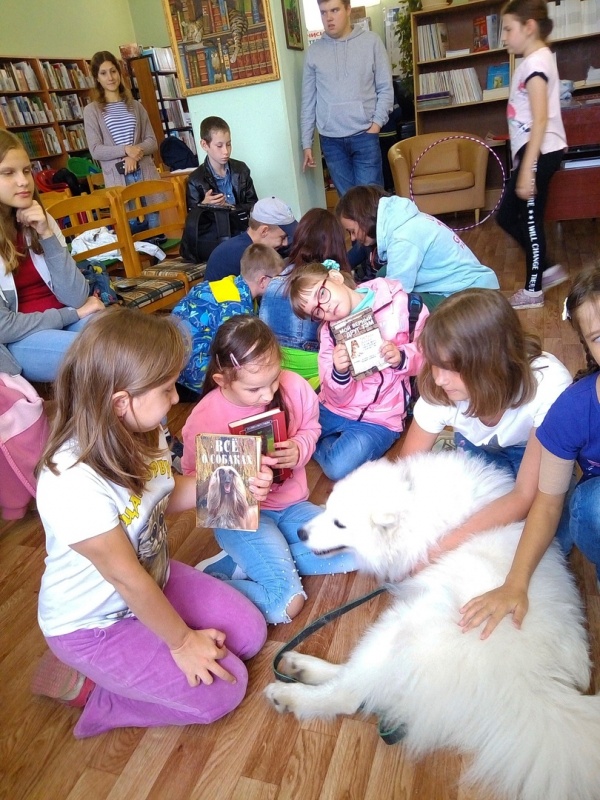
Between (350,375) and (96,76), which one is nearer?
(350,375)

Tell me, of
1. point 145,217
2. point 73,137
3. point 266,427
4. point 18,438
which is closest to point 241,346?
point 266,427

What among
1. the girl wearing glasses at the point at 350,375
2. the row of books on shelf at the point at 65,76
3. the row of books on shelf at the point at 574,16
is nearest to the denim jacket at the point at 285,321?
the girl wearing glasses at the point at 350,375

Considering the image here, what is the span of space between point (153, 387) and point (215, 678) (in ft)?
2.21

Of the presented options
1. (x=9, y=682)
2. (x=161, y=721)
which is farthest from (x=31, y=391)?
(x=161, y=721)

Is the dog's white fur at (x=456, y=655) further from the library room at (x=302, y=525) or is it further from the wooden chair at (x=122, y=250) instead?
the wooden chair at (x=122, y=250)

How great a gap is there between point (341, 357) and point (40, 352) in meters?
1.13

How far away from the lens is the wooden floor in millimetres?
1152

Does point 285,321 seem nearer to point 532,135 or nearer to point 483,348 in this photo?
point 483,348

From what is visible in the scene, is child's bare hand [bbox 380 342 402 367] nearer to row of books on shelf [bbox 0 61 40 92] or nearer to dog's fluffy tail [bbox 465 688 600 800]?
dog's fluffy tail [bbox 465 688 600 800]

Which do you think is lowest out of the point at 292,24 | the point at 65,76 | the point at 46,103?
the point at 46,103

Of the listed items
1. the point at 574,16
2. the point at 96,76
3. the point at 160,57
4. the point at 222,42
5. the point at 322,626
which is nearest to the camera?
the point at 322,626

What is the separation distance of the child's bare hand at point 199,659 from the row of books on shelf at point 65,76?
257 inches

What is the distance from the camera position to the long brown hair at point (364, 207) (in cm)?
252

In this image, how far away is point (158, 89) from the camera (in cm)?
682
